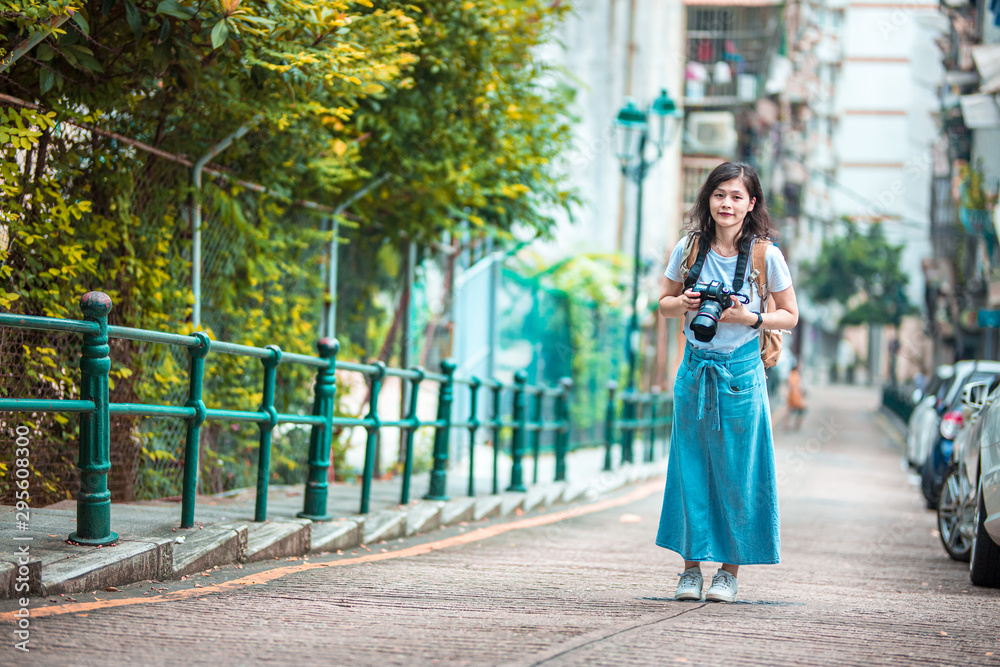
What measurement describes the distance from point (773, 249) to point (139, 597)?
114 inches

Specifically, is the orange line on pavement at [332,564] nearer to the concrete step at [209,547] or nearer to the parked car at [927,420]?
the concrete step at [209,547]

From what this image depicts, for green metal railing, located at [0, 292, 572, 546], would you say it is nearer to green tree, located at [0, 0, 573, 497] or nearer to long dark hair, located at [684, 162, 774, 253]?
green tree, located at [0, 0, 573, 497]

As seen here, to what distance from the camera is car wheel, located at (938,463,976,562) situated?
6887mm

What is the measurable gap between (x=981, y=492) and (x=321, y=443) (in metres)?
3.62

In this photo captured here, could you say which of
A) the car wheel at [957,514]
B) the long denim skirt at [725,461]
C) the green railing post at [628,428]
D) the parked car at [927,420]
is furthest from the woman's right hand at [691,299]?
the green railing post at [628,428]

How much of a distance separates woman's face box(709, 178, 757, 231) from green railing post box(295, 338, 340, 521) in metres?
2.51

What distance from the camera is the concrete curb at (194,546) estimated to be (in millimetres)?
4008

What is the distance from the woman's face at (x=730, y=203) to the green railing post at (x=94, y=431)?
2.48 m

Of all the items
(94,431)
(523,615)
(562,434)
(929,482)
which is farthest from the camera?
(929,482)

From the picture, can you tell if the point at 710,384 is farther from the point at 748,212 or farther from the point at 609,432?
the point at 609,432

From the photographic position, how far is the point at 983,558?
19.6 feet

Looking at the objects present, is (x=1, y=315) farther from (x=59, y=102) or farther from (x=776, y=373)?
(x=776, y=373)

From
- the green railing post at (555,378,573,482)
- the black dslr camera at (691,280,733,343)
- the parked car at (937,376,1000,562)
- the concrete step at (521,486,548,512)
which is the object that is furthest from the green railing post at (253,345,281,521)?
the green railing post at (555,378,573,482)

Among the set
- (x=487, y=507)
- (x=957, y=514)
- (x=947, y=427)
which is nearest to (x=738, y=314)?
(x=957, y=514)
